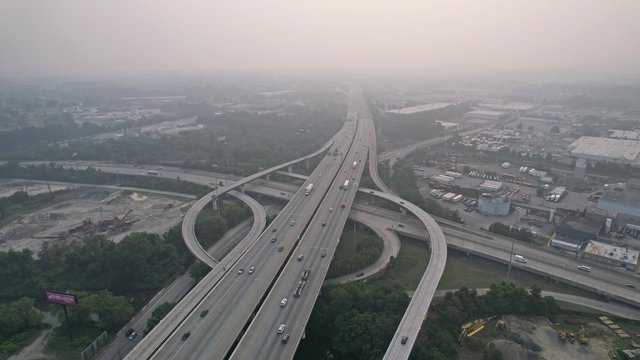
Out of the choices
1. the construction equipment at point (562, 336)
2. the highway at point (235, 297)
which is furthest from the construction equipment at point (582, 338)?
the highway at point (235, 297)

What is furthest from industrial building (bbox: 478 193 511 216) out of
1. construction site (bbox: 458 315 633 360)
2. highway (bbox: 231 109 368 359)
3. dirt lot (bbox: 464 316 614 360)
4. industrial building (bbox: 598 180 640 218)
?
dirt lot (bbox: 464 316 614 360)

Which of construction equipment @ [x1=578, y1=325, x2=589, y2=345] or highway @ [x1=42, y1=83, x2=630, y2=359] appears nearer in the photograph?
highway @ [x1=42, y1=83, x2=630, y2=359]

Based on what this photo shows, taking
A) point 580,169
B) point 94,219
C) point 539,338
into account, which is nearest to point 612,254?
point 539,338

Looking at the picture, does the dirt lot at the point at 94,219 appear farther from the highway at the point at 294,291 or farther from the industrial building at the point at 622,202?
the industrial building at the point at 622,202

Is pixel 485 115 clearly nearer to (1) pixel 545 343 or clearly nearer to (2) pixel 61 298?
(1) pixel 545 343

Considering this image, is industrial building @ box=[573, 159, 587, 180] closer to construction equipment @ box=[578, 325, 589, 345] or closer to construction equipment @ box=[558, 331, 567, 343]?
construction equipment @ box=[578, 325, 589, 345]

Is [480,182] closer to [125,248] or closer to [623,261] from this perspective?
[623,261]
